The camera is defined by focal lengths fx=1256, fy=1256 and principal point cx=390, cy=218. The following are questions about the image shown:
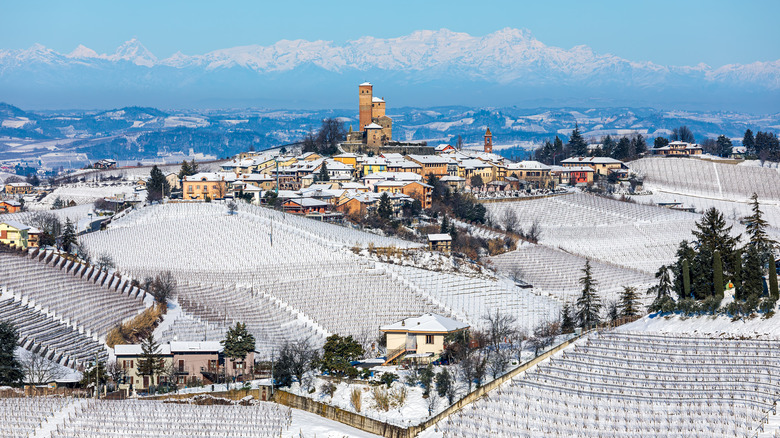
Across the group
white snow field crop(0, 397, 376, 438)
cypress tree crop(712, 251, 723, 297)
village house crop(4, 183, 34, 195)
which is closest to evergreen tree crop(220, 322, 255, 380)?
white snow field crop(0, 397, 376, 438)

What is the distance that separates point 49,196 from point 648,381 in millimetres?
83166

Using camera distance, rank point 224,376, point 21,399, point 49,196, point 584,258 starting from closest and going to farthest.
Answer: point 21,399, point 224,376, point 584,258, point 49,196

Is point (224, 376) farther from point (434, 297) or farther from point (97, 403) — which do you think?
point (434, 297)

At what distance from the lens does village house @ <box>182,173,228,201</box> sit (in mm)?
88812

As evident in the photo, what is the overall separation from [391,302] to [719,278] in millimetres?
17747

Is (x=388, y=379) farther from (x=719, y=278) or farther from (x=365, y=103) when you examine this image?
(x=365, y=103)

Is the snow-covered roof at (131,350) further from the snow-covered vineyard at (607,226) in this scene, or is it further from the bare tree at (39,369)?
the snow-covered vineyard at (607,226)

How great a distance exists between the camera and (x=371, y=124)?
110062 mm

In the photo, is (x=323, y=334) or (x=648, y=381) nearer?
(x=648, y=381)

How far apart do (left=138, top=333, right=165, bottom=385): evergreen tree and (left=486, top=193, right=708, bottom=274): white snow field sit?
36.3 m

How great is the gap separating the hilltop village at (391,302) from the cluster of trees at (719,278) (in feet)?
0.39

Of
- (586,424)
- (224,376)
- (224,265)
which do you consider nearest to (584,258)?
(224,265)

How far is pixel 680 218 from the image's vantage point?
3543 inches

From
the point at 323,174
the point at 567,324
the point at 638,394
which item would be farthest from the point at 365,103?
the point at 638,394
